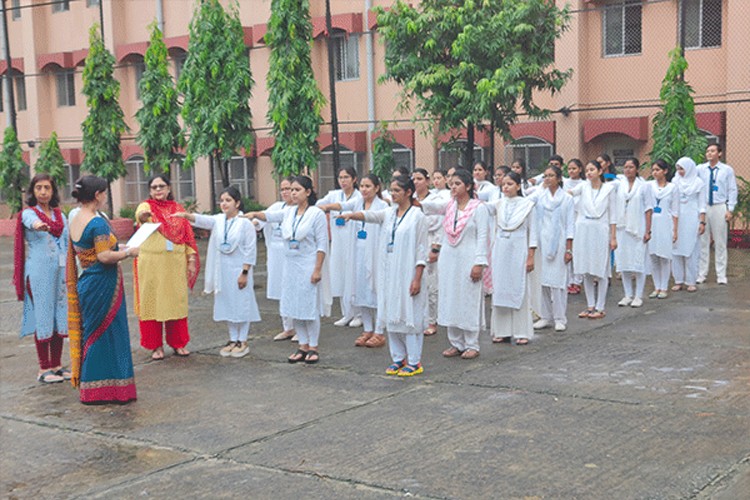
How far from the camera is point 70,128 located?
28.2 meters

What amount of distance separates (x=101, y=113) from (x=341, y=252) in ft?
45.0

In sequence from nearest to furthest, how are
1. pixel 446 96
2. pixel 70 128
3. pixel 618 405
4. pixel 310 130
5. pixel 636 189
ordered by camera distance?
pixel 618 405, pixel 636 189, pixel 446 96, pixel 310 130, pixel 70 128

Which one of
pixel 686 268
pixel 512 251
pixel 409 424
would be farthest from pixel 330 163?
pixel 409 424

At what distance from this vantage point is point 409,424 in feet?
21.2

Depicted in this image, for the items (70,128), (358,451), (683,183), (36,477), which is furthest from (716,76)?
(70,128)

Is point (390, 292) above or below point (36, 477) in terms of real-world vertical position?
above

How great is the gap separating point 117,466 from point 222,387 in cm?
194

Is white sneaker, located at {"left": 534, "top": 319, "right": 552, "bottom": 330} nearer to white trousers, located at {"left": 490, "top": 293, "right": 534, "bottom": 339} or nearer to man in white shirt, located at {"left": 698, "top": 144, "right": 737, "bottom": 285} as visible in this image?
white trousers, located at {"left": 490, "top": 293, "right": 534, "bottom": 339}

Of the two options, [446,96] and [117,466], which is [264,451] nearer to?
[117,466]

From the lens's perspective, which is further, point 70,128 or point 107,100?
point 70,128

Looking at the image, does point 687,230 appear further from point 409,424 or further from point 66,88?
point 66,88

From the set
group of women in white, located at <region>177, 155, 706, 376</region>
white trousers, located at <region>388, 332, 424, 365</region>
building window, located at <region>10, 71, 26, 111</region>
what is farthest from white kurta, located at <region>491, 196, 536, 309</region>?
building window, located at <region>10, 71, 26, 111</region>

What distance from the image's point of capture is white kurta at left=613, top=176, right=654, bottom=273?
1120cm

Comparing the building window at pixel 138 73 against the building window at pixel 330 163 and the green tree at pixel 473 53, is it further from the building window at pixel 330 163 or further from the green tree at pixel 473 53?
the green tree at pixel 473 53
